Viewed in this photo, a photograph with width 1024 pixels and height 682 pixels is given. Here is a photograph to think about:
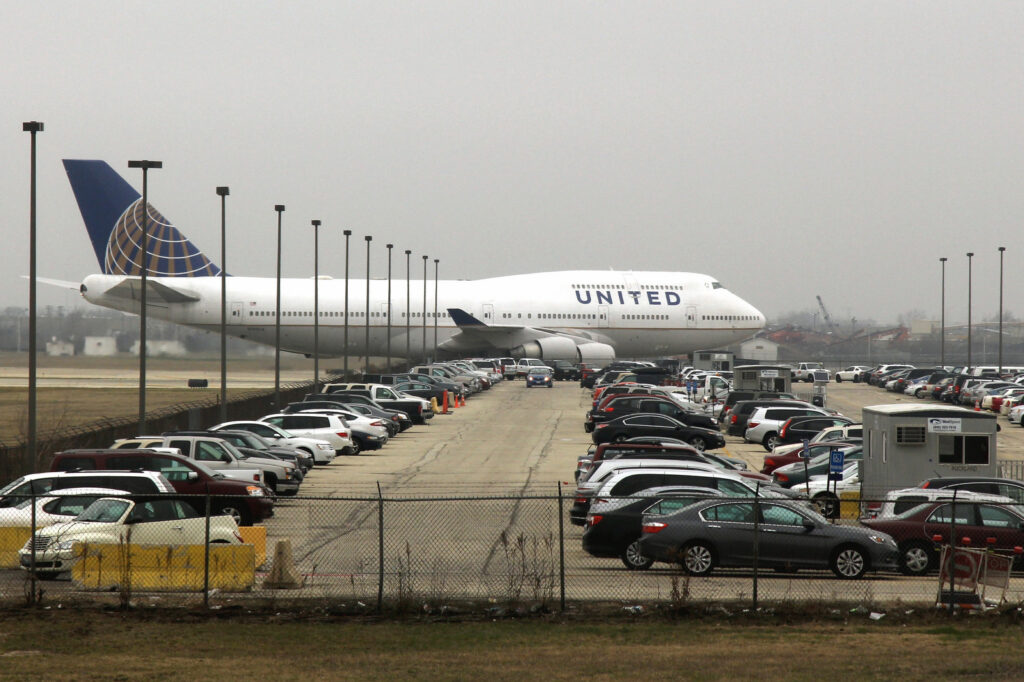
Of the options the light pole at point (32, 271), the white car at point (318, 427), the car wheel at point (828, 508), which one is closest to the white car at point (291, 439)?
the white car at point (318, 427)

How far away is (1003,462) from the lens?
1283 inches

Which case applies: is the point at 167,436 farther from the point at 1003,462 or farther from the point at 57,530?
the point at 1003,462

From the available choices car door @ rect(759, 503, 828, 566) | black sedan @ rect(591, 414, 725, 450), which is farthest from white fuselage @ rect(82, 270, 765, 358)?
car door @ rect(759, 503, 828, 566)

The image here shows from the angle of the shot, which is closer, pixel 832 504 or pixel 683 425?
pixel 832 504

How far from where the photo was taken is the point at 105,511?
17.6m

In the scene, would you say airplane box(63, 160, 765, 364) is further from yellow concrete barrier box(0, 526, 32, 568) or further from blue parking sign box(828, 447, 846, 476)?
yellow concrete barrier box(0, 526, 32, 568)

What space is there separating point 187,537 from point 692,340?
75.2 metres

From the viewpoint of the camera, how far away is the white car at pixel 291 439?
3272 centimetres

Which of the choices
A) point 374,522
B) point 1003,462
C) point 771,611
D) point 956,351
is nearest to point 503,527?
point 374,522

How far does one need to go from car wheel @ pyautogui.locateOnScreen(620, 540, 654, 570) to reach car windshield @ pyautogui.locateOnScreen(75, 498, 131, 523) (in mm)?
6979

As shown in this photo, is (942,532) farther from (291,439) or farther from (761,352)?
(761,352)

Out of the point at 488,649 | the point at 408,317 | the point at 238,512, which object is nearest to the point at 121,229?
the point at 408,317

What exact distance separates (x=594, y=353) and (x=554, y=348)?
2967 millimetres

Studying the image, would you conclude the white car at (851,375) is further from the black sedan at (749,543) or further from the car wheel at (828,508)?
the black sedan at (749,543)
